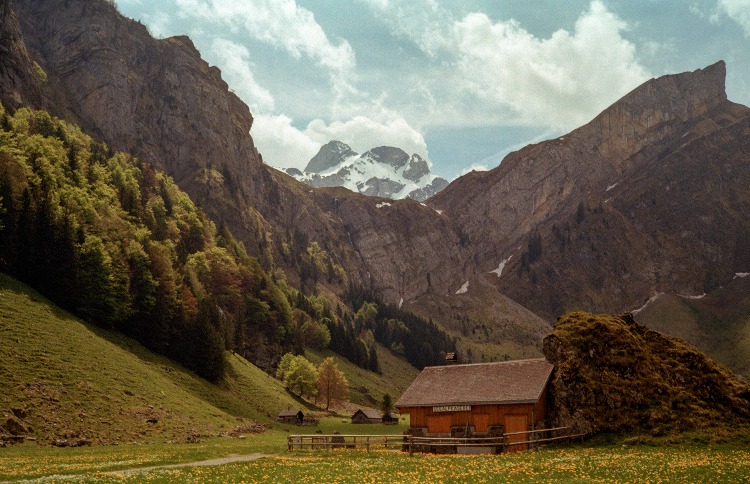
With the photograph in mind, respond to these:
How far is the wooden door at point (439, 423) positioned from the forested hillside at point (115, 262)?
4937 cm

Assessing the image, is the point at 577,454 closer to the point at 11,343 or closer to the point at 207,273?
the point at 11,343

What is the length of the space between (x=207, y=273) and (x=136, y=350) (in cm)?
5594

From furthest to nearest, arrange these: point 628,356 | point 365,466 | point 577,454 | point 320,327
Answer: point 320,327 < point 628,356 < point 577,454 < point 365,466

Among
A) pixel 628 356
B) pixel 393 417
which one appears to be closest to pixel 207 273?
pixel 393 417

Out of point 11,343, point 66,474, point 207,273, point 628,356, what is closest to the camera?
point 66,474

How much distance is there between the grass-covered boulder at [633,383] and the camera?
38906 mm

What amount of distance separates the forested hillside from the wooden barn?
4867cm

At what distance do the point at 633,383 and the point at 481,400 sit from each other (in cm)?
1270

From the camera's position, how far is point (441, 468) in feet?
89.6

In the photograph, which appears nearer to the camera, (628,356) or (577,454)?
(577,454)

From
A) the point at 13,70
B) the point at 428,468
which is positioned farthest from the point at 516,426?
the point at 13,70

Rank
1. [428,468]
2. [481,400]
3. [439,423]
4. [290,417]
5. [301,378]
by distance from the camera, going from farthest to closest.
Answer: [301,378]
[290,417]
[439,423]
[481,400]
[428,468]

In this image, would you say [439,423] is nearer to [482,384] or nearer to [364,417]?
[482,384]

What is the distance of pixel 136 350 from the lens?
74.6 m
